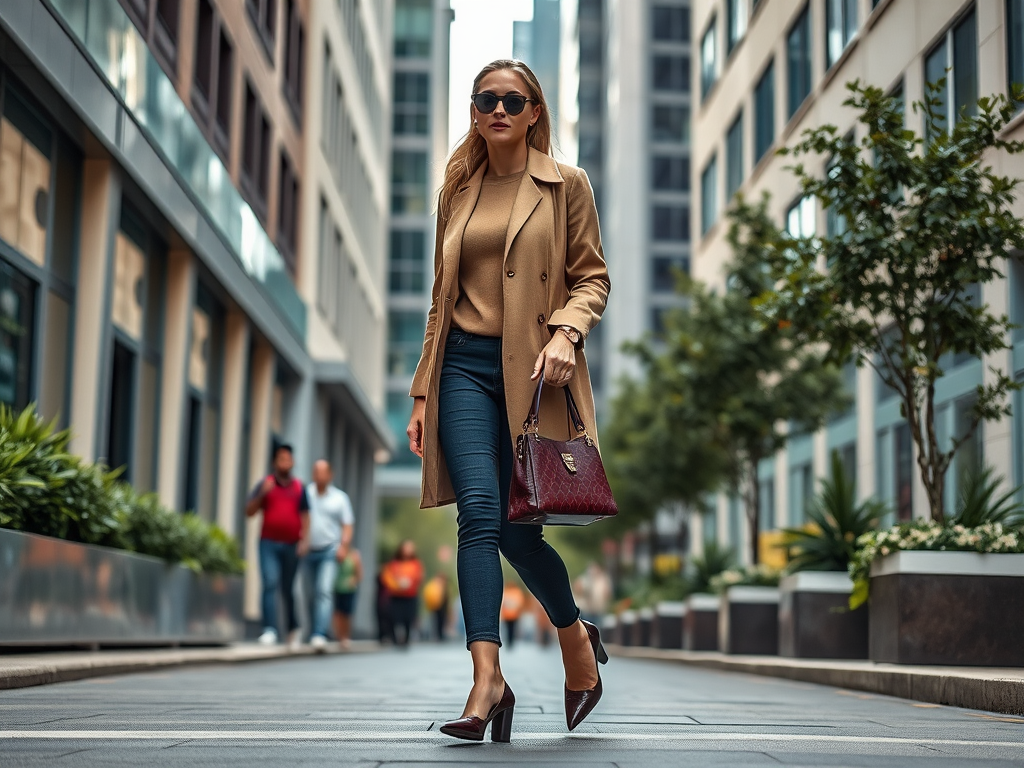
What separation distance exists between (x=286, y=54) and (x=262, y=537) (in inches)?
585

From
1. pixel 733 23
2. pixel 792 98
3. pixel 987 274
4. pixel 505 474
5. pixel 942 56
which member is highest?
pixel 733 23

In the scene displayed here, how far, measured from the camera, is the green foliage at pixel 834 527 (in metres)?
13.3

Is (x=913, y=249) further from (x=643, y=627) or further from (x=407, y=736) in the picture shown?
(x=643, y=627)

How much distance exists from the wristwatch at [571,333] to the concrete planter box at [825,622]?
8.99 metres

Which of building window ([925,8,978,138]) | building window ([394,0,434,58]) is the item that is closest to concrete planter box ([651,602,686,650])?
building window ([925,8,978,138])

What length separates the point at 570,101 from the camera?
10344 centimetres

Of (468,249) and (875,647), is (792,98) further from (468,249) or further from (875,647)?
(468,249)

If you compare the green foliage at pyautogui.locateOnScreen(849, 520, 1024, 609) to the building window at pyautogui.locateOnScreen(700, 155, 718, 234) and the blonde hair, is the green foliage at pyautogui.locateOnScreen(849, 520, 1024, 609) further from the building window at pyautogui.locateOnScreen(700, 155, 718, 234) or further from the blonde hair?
the building window at pyautogui.locateOnScreen(700, 155, 718, 234)

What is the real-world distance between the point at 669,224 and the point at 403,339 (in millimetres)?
15926

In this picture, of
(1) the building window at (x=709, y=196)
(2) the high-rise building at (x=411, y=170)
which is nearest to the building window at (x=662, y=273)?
(2) the high-rise building at (x=411, y=170)

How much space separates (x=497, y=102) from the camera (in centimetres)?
511

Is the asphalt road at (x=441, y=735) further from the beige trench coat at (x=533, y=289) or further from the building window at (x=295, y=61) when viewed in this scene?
the building window at (x=295, y=61)

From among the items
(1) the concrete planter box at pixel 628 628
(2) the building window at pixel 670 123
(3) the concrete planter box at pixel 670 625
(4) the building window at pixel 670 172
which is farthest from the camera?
(2) the building window at pixel 670 123

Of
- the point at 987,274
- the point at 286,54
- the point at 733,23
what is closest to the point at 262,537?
the point at 987,274
